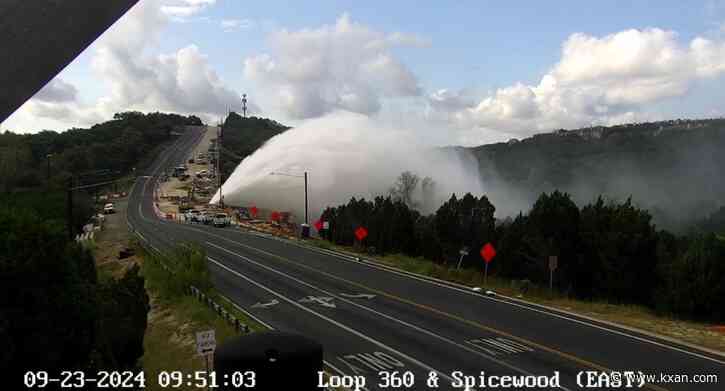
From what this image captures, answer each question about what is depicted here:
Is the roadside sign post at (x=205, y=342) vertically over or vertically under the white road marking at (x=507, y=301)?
over

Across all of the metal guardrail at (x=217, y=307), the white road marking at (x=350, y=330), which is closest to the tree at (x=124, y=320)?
the metal guardrail at (x=217, y=307)

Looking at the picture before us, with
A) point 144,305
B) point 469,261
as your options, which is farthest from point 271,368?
point 469,261

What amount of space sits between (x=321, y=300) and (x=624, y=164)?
150m

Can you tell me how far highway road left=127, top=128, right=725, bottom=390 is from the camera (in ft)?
43.4

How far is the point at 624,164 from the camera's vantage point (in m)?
152

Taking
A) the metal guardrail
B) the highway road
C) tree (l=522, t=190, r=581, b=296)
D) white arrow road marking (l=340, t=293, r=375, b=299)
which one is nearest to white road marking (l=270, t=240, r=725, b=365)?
the highway road

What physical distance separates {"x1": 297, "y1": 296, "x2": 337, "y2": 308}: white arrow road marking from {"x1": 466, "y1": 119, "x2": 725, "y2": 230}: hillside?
103 metres

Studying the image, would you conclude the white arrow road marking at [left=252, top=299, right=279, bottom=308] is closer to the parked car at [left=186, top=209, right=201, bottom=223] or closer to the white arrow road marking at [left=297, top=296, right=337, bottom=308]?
the white arrow road marking at [left=297, top=296, right=337, bottom=308]

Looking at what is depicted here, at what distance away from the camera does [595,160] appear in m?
159

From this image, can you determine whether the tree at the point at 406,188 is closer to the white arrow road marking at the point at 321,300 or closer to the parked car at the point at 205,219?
the parked car at the point at 205,219

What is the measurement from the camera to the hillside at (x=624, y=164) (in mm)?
131875

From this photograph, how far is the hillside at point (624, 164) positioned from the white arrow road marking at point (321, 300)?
338 ft

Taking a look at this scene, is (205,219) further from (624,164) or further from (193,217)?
(624,164)

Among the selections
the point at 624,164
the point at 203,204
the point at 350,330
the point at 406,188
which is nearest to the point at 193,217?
the point at 203,204
